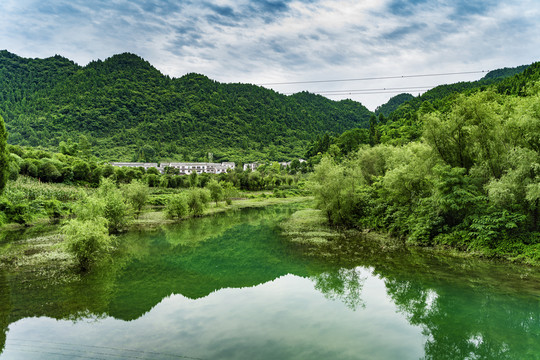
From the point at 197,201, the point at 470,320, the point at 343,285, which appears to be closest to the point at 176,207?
the point at 197,201

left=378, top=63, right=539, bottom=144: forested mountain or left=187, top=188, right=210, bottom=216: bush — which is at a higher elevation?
left=378, top=63, right=539, bottom=144: forested mountain

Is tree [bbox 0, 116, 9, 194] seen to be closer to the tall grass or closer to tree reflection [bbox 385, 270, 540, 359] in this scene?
the tall grass

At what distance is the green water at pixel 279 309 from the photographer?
11.5 metres

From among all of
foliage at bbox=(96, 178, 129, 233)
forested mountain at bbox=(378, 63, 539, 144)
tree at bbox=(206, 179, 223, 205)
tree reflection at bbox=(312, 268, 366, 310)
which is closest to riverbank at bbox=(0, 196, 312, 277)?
foliage at bbox=(96, 178, 129, 233)

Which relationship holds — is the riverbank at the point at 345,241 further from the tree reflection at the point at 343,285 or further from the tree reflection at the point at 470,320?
the tree reflection at the point at 470,320

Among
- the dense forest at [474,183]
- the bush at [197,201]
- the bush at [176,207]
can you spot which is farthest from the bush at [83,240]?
the bush at [197,201]

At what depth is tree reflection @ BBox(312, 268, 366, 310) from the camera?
54.0 ft

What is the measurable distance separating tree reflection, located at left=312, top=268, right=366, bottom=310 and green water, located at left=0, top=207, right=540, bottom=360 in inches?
4.0

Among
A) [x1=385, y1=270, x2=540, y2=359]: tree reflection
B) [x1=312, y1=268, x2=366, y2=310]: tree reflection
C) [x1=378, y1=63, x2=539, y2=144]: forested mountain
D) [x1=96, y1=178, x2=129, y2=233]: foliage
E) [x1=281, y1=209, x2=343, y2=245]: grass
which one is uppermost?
[x1=378, y1=63, x2=539, y2=144]: forested mountain

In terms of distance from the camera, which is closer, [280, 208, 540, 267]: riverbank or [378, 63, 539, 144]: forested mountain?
[280, 208, 540, 267]: riverbank

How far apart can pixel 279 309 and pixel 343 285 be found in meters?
4.92

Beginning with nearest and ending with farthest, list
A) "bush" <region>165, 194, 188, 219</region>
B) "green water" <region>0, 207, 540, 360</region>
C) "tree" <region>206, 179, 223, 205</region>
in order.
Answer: "green water" <region>0, 207, 540, 360</region> → "bush" <region>165, 194, 188, 219</region> → "tree" <region>206, 179, 223, 205</region>

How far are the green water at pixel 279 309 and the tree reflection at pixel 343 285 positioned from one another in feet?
0.33

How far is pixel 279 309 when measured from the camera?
51.1ft
